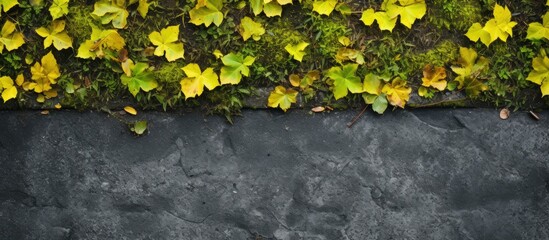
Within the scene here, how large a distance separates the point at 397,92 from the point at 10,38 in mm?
1445

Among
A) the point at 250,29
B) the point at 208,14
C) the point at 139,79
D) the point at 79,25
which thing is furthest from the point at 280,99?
the point at 79,25

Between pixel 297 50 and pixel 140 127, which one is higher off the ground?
pixel 297 50

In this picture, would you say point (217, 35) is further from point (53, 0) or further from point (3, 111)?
point (3, 111)

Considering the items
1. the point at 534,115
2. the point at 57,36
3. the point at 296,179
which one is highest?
the point at 57,36

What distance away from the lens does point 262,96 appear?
2.34 metres

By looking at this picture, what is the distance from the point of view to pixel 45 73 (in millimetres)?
2334

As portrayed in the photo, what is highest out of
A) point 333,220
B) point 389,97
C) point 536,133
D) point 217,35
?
point 217,35

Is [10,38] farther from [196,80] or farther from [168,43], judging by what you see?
[196,80]

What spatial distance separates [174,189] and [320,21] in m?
0.83

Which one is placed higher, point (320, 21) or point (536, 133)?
point (320, 21)

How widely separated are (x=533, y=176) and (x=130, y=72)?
154 centimetres

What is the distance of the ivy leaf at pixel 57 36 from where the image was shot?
7.62 feet

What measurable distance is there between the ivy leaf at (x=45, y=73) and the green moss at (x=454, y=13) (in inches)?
55.2

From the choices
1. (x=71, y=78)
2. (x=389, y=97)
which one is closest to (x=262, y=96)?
(x=389, y=97)
